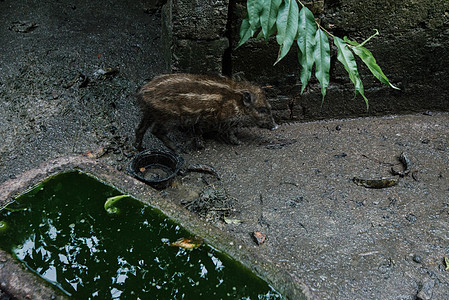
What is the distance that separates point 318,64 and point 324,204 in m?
1.13

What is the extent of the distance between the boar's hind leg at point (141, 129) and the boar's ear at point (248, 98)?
902mm

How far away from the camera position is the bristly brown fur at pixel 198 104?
154 inches

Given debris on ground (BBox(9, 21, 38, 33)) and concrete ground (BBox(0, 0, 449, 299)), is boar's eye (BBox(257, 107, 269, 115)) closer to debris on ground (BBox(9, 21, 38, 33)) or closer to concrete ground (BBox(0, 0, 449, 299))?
concrete ground (BBox(0, 0, 449, 299))

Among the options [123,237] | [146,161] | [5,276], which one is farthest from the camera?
[146,161]

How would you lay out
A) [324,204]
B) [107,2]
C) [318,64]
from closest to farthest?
1. [318,64]
2. [324,204]
3. [107,2]

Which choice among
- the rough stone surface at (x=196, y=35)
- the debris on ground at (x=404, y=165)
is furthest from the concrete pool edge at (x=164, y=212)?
the debris on ground at (x=404, y=165)

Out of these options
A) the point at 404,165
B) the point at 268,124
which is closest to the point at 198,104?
the point at 268,124

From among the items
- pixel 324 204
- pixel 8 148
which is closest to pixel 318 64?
pixel 324 204

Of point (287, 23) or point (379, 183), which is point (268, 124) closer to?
point (379, 183)

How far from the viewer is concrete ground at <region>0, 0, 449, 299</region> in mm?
3027

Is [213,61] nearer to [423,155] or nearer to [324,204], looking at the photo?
[324,204]

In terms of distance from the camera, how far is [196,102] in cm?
399

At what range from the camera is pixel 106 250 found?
9.39ft

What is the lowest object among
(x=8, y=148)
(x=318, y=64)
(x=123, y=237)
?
(x=8, y=148)
